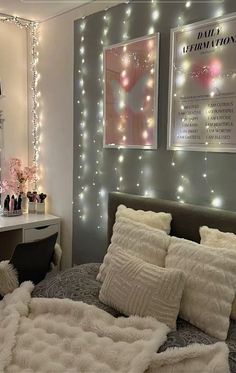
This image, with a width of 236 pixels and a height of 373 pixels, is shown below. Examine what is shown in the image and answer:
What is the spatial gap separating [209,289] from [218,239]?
1.02 ft

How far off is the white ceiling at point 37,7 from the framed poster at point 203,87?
103cm

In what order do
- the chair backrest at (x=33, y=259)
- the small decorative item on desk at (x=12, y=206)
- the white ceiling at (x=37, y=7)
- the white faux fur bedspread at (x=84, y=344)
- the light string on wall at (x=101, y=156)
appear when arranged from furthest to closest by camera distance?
the small decorative item on desk at (x=12, y=206) → the white ceiling at (x=37, y=7) → the light string on wall at (x=101, y=156) → the chair backrest at (x=33, y=259) → the white faux fur bedspread at (x=84, y=344)

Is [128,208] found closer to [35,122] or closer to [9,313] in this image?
[9,313]

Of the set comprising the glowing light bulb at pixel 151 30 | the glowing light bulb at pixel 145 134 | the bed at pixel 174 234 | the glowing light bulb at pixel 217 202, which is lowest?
the bed at pixel 174 234

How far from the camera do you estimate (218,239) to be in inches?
79.5

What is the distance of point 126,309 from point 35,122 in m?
2.20

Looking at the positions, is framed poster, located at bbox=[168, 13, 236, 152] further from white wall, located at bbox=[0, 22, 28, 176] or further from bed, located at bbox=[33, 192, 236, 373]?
white wall, located at bbox=[0, 22, 28, 176]

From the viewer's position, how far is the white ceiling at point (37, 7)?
9.62 feet

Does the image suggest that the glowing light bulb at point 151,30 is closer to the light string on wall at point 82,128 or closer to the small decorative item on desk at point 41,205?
the light string on wall at point 82,128

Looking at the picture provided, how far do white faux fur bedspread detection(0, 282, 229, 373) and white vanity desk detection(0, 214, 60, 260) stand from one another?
3.58 feet

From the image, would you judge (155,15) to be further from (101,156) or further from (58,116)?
(58,116)

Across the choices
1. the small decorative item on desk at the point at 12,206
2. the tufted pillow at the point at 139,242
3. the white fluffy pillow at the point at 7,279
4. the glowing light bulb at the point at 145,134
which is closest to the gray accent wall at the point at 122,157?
the glowing light bulb at the point at 145,134

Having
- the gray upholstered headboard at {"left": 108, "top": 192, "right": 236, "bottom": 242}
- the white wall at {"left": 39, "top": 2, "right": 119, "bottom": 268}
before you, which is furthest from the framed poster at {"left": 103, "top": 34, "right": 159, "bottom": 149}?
the white wall at {"left": 39, "top": 2, "right": 119, "bottom": 268}

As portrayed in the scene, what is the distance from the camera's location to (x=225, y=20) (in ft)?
6.89
